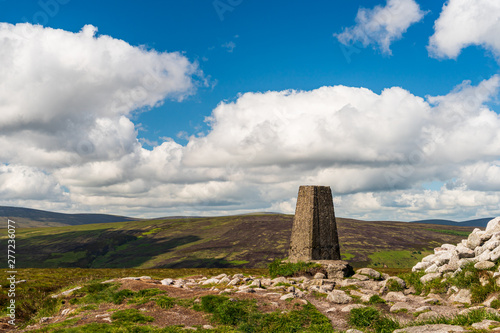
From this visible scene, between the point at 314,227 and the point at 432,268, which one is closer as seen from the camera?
the point at 432,268

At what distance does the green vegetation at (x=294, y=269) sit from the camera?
822 inches

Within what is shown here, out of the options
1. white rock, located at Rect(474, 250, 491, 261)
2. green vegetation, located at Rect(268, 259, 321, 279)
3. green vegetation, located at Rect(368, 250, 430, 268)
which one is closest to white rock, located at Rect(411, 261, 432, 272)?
white rock, located at Rect(474, 250, 491, 261)

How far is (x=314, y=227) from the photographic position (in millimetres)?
22391

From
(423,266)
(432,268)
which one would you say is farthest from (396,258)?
(432,268)

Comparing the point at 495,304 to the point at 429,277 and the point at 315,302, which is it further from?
the point at 315,302

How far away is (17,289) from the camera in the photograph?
65.4 feet

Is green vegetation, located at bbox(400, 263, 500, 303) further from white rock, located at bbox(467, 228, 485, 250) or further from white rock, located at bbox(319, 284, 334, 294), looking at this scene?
white rock, located at bbox(319, 284, 334, 294)

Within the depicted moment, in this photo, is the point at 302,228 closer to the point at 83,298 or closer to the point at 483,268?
the point at 483,268

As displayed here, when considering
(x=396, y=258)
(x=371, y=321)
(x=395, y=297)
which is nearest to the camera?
(x=371, y=321)

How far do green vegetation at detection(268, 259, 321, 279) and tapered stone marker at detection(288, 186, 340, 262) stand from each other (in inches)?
32.4

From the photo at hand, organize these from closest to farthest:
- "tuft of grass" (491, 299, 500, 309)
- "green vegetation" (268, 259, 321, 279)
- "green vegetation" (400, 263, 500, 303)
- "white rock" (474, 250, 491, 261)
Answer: "tuft of grass" (491, 299, 500, 309) → "green vegetation" (400, 263, 500, 303) → "white rock" (474, 250, 491, 261) → "green vegetation" (268, 259, 321, 279)

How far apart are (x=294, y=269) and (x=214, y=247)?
12984 cm

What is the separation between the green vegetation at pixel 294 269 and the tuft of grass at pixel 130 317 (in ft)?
37.2

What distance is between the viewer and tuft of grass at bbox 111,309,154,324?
1180cm
